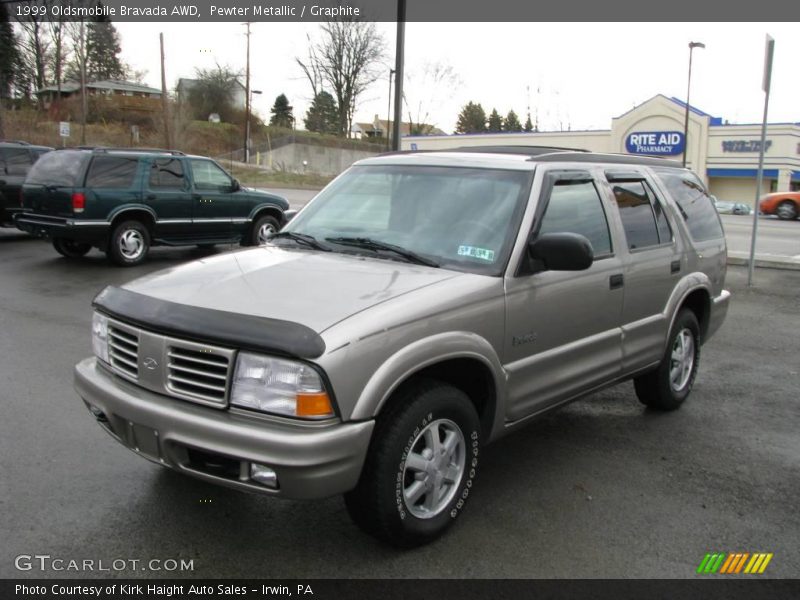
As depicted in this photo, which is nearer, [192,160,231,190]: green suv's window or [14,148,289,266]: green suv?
[14,148,289,266]: green suv

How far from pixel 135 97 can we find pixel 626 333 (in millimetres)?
77434

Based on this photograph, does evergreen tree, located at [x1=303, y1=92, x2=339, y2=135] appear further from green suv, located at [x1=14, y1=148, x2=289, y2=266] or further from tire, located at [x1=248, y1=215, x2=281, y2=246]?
green suv, located at [x1=14, y1=148, x2=289, y2=266]

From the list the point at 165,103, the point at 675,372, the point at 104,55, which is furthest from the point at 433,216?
the point at 104,55

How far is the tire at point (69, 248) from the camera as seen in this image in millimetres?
12438

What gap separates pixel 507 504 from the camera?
386 centimetres

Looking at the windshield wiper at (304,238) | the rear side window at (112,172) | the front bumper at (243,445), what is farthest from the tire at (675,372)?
the rear side window at (112,172)

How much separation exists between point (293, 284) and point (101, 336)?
1.05 m

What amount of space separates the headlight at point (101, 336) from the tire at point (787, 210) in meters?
32.6

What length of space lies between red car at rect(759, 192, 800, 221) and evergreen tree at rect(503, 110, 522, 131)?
74196 mm

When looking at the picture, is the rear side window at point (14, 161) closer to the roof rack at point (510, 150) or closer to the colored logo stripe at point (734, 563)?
the roof rack at point (510, 150)

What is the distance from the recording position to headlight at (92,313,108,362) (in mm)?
3545

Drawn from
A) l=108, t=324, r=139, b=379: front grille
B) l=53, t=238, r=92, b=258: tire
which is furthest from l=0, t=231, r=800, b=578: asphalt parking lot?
l=53, t=238, r=92, b=258: tire

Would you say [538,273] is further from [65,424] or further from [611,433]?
[65,424]

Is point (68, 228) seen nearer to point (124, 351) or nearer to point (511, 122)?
point (124, 351)
